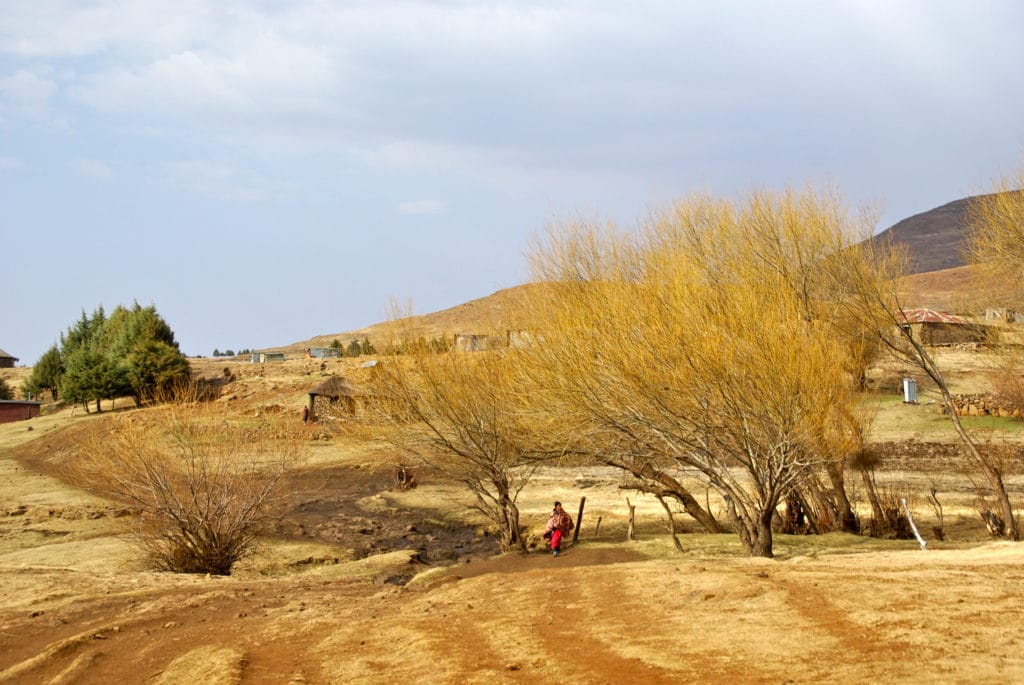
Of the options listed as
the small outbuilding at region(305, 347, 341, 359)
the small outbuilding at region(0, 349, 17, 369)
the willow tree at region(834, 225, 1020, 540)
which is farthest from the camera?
the small outbuilding at region(0, 349, 17, 369)

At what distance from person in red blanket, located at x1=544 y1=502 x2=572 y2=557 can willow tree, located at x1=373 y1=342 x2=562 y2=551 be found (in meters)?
0.96

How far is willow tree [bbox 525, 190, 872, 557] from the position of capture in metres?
16.7

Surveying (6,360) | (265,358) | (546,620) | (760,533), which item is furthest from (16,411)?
(546,620)

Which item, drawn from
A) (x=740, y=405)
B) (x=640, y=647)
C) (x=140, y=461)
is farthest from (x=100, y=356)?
(x=640, y=647)

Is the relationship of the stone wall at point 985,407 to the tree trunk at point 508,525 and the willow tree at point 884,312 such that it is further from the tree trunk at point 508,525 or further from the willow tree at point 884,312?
the tree trunk at point 508,525

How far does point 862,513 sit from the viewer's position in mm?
25641

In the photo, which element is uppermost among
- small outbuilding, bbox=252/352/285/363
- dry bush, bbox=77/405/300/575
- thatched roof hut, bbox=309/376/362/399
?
small outbuilding, bbox=252/352/285/363

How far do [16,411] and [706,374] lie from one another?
197 ft

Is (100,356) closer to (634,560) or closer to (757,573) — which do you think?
(634,560)

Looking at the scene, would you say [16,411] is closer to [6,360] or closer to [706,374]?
[6,360]

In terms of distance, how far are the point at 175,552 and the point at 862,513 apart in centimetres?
1765

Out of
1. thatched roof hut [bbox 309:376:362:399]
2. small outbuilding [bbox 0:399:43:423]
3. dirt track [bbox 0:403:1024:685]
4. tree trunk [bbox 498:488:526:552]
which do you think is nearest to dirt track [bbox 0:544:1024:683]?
dirt track [bbox 0:403:1024:685]

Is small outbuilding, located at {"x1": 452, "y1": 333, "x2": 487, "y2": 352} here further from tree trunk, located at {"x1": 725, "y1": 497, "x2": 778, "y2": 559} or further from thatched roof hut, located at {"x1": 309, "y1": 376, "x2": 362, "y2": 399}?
thatched roof hut, located at {"x1": 309, "y1": 376, "x2": 362, "y2": 399}

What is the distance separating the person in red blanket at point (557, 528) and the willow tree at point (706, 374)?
5.37 feet
